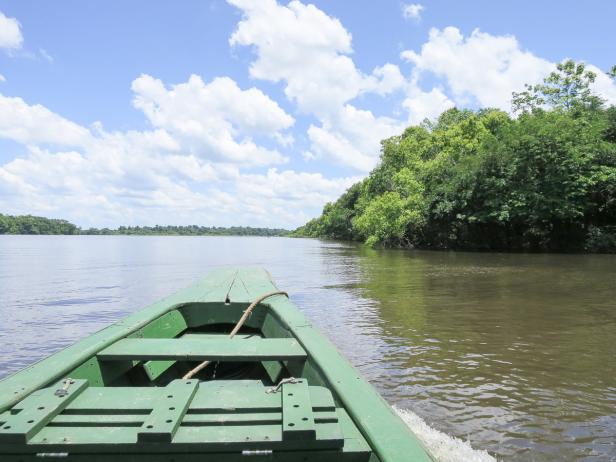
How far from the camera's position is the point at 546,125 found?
28.8 meters

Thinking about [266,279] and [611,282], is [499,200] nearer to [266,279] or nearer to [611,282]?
[611,282]

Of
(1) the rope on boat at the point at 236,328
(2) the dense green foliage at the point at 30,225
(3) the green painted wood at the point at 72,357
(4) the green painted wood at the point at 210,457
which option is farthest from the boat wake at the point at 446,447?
(2) the dense green foliage at the point at 30,225

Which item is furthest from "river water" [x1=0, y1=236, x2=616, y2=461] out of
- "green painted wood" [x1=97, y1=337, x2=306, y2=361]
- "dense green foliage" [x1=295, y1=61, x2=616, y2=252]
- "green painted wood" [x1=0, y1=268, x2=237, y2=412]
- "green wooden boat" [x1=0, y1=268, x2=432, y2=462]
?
"dense green foliage" [x1=295, y1=61, x2=616, y2=252]

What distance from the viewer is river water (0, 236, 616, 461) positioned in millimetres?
4039

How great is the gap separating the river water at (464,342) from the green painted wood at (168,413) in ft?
7.86

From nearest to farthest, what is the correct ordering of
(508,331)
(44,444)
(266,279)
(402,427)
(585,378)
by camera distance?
(44,444)
(402,427)
(585,378)
(266,279)
(508,331)

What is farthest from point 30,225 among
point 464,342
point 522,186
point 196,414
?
point 196,414

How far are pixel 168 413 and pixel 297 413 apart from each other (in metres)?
0.54

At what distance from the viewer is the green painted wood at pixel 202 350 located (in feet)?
9.43

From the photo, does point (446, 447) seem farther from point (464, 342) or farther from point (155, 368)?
point (464, 342)

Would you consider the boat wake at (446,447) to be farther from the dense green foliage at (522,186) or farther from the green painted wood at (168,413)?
the dense green foliage at (522,186)

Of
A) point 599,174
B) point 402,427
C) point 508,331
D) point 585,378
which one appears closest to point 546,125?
point 599,174

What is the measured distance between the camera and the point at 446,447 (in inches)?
146

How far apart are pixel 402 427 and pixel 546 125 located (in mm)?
31601
